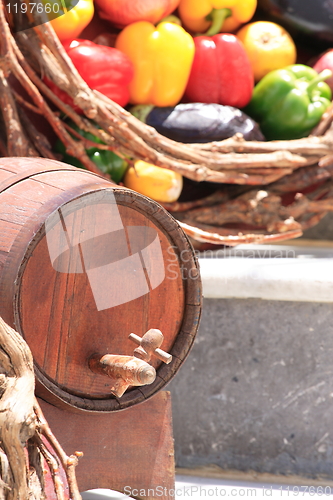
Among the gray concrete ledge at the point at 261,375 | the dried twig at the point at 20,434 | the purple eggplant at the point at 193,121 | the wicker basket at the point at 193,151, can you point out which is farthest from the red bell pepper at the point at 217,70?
the dried twig at the point at 20,434

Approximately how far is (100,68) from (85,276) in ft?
1.92

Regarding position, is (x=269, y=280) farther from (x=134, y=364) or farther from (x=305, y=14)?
(x=305, y=14)

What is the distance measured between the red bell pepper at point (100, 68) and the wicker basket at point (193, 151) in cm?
6

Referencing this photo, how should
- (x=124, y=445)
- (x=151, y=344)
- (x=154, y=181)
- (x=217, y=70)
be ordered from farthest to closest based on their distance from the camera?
(x=217, y=70)
(x=154, y=181)
(x=124, y=445)
(x=151, y=344)

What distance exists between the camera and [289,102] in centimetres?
130

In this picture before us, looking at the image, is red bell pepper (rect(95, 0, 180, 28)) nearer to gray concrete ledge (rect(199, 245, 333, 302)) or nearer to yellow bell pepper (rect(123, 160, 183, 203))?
yellow bell pepper (rect(123, 160, 183, 203))

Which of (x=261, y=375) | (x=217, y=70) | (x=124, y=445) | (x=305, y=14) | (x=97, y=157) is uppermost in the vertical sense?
(x=305, y=14)

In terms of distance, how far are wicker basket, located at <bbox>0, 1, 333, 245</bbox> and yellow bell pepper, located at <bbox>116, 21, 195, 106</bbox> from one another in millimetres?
166

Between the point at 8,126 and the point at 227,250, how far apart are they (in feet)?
1.90

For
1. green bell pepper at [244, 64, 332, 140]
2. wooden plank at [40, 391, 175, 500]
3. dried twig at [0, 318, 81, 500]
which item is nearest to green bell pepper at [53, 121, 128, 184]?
green bell pepper at [244, 64, 332, 140]

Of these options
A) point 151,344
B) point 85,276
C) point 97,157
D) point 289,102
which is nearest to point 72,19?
point 97,157

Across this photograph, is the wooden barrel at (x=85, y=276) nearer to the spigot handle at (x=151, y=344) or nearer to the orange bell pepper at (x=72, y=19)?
the spigot handle at (x=151, y=344)

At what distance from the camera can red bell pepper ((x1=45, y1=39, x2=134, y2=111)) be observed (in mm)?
1107

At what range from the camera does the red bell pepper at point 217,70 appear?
49.7 inches
